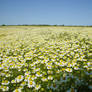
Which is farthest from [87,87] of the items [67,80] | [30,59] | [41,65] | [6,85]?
[30,59]

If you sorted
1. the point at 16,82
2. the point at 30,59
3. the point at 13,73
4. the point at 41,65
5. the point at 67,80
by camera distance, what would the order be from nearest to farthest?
1. the point at 67,80
2. the point at 16,82
3. the point at 13,73
4. the point at 41,65
5. the point at 30,59

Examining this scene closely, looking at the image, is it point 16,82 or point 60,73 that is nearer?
point 16,82

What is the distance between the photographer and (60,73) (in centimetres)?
321

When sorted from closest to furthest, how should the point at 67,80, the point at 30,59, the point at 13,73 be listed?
the point at 67,80 → the point at 13,73 → the point at 30,59

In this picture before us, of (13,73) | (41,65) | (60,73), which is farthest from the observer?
(41,65)

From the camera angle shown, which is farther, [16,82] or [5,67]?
[5,67]

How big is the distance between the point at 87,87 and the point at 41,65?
1.91 m

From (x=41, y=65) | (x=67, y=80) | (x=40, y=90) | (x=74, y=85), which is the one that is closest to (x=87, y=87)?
(x=74, y=85)

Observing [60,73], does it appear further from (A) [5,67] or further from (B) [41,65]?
(A) [5,67]

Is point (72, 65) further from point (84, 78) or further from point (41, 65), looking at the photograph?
point (41, 65)

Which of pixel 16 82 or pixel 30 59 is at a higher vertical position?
pixel 30 59

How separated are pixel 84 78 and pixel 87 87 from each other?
38 cm

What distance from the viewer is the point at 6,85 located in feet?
9.79

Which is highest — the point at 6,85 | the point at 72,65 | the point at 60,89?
the point at 72,65
